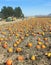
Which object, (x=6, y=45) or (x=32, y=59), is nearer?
(x=32, y=59)

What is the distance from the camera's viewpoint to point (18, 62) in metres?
6.69

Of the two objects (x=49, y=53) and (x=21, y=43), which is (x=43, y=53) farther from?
(x=21, y=43)

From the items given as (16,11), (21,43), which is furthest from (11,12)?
(21,43)

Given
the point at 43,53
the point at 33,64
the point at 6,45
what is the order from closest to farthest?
the point at 33,64
the point at 43,53
the point at 6,45

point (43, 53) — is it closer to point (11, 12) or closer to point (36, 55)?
point (36, 55)

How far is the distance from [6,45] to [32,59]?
86.3 inches

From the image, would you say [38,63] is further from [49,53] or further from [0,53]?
[0,53]

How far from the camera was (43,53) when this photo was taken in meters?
7.43

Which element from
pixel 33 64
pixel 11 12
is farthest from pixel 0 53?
pixel 11 12

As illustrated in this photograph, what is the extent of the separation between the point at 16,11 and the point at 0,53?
236 feet

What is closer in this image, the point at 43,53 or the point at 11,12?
the point at 43,53

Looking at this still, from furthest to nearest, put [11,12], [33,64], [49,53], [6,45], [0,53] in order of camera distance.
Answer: [11,12] < [6,45] < [0,53] < [49,53] < [33,64]

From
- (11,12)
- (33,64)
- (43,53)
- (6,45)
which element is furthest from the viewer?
(11,12)

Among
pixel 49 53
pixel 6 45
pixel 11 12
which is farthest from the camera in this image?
pixel 11 12
